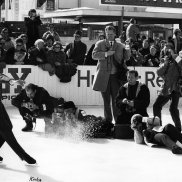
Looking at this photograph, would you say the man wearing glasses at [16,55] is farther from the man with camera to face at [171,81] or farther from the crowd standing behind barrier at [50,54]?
the man with camera to face at [171,81]

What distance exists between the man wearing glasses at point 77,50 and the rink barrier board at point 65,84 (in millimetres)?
343

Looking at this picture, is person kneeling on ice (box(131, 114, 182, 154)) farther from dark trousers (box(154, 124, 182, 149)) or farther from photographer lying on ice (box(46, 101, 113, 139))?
photographer lying on ice (box(46, 101, 113, 139))

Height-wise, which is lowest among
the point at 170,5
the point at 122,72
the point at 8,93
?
the point at 8,93

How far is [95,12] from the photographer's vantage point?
21.5m

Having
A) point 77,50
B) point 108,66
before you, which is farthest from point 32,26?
point 108,66

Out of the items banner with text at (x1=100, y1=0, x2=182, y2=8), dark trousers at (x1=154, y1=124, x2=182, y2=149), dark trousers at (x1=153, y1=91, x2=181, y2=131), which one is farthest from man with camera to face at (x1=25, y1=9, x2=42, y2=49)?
dark trousers at (x1=154, y1=124, x2=182, y2=149)

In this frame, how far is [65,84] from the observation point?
13414 millimetres

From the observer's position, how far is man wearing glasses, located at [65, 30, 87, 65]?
1366 centimetres

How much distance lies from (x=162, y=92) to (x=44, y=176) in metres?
3.78

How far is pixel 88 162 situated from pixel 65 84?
678 cm

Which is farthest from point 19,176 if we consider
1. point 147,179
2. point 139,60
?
point 139,60

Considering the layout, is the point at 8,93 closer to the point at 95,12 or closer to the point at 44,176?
the point at 44,176

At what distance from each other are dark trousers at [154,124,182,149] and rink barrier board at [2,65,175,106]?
5.99 m

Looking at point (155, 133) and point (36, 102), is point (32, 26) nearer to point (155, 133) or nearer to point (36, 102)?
point (36, 102)
